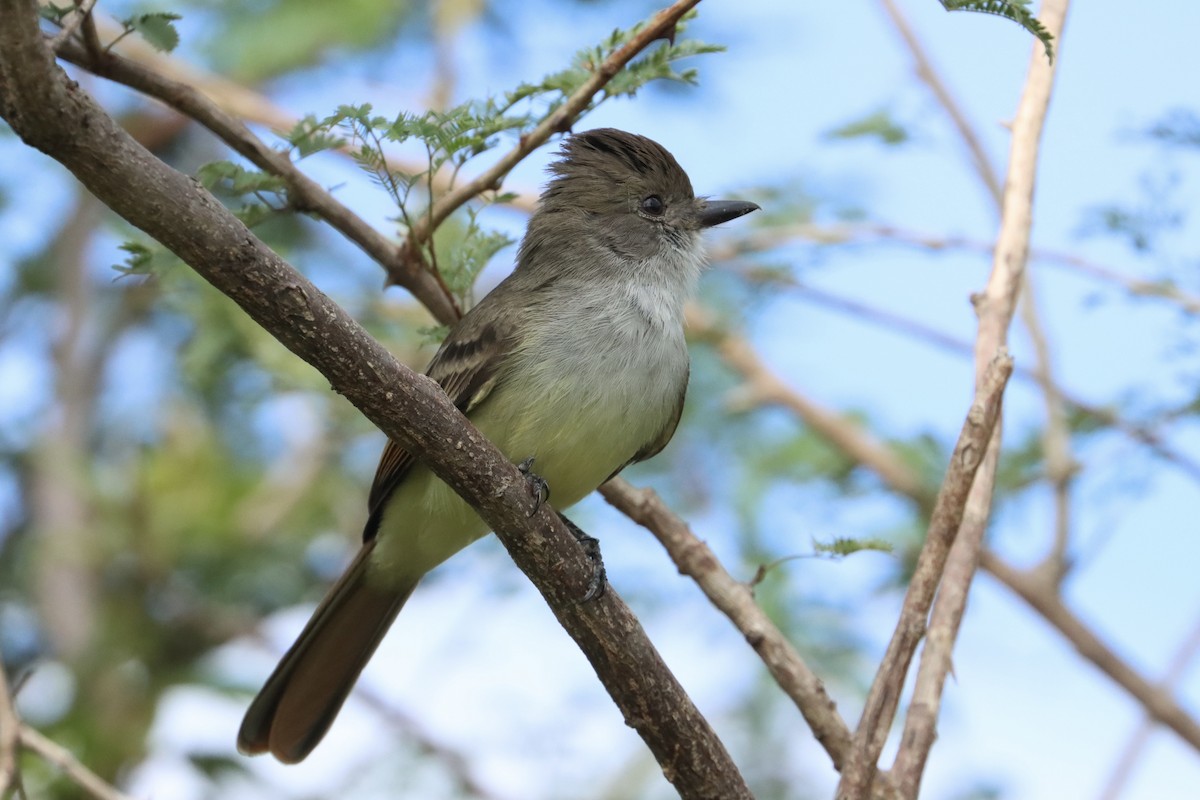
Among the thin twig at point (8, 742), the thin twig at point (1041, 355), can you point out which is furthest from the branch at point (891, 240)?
the thin twig at point (8, 742)

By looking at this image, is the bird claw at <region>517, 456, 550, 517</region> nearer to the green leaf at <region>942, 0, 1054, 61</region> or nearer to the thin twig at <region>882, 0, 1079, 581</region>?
the green leaf at <region>942, 0, 1054, 61</region>

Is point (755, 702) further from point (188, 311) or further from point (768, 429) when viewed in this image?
point (188, 311)

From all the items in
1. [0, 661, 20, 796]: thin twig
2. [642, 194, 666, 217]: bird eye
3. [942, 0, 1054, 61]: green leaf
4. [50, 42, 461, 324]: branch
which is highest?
[642, 194, 666, 217]: bird eye

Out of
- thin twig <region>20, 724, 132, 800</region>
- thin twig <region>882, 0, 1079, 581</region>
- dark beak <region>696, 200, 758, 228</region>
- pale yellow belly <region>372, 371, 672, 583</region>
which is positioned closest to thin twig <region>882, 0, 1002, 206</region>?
thin twig <region>882, 0, 1079, 581</region>

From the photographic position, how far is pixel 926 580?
3754 millimetres

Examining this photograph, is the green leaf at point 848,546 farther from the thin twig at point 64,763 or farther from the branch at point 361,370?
the thin twig at point 64,763

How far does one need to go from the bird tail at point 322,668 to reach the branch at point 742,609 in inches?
38.1

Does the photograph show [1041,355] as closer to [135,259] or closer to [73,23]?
[135,259]

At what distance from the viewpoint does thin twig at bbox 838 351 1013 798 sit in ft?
11.9

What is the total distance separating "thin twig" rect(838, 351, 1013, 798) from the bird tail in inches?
76.6

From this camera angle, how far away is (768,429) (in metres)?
7.97

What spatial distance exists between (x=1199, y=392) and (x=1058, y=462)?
1.89 feet

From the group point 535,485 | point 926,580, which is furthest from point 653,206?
point 926,580

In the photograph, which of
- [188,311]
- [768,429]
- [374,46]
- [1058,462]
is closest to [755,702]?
[768,429]
